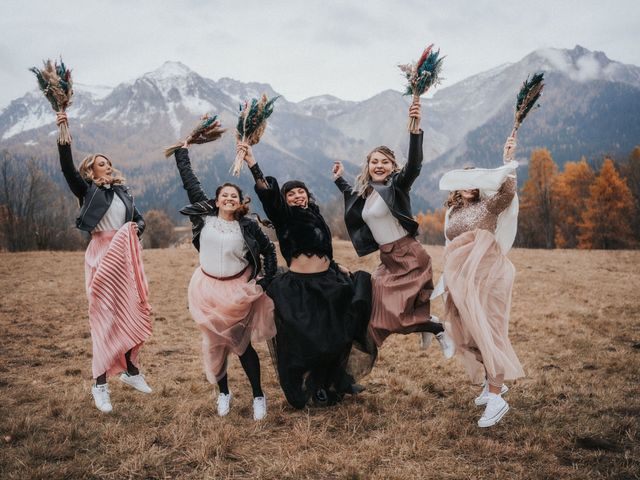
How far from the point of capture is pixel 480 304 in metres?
4.25

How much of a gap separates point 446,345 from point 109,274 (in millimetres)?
3981

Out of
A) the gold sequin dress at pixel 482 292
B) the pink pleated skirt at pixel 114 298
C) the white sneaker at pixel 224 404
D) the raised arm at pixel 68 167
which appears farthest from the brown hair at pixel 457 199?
the raised arm at pixel 68 167

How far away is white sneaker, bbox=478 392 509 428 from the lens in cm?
411

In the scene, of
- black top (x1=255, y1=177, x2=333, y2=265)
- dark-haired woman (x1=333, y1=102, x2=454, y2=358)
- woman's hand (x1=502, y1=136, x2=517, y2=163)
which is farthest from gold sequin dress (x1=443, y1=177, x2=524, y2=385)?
black top (x1=255, y1=177, x2=333, y2=265)

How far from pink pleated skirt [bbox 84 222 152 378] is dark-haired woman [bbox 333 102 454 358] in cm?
268

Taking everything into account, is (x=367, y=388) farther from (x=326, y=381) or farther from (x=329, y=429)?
(x=329, y=429)

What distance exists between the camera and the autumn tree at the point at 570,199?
135 feet

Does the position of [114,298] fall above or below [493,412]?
above

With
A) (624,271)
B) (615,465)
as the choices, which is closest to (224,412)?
(615,465)

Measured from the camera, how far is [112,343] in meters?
4.90

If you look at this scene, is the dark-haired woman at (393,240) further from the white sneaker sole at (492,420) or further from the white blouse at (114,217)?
the white blouse at (114,217)

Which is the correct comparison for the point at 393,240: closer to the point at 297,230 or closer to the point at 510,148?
the point at 297,230

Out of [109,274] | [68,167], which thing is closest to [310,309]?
[109,274]

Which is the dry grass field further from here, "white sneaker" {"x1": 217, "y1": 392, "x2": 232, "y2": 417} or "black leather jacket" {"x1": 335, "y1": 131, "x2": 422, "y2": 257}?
"black leather jacket" {"x1": 335, "y1": 131, "x2": 422, "y2": 257}
